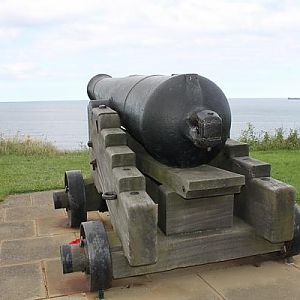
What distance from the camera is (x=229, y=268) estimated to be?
10.9 feet

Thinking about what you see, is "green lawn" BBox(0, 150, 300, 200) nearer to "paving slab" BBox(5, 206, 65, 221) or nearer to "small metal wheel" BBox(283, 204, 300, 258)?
"paving slab" BBox(5, 206, 65, 221)

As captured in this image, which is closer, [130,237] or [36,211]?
[130,237]

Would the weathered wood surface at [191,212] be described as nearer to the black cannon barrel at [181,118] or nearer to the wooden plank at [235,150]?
the black cannon barrel at [181,118]

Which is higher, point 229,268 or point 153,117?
point 153,117

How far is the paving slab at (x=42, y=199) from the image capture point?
5.42 m

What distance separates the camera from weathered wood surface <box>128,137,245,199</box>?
2846mm

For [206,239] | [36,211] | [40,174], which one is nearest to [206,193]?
[206,239]

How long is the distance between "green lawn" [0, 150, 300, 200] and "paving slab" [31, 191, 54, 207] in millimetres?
224

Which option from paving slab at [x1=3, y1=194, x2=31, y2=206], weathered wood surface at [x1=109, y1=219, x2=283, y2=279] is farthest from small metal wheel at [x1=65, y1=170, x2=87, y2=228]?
paving slab at [x1=3, y1=194, x2=31, y2=206]

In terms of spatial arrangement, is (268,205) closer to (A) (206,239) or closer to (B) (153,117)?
(A) (206,239)

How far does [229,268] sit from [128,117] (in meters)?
1.33

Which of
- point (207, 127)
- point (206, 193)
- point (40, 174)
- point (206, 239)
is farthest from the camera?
point (40, 174)

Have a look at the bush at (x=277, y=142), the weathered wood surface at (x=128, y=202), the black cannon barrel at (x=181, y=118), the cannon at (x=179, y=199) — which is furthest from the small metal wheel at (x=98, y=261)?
the bush at (x=277, y=142)

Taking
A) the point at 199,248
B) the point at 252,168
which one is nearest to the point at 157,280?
the point at 199,248
